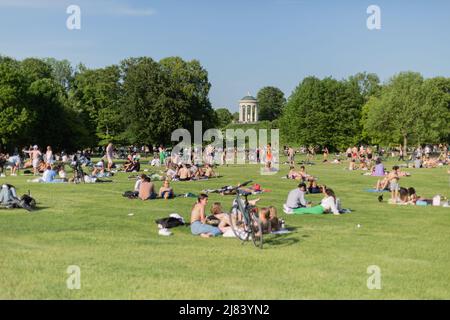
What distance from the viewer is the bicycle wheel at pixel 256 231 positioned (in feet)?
44.1

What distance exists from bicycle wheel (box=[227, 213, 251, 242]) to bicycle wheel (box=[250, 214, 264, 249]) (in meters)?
0.18

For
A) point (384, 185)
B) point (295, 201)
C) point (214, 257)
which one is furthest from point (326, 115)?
point (214, 257)

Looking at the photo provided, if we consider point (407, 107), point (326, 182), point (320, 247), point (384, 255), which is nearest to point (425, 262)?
point (384, 255)

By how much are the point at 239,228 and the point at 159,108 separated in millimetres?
66961

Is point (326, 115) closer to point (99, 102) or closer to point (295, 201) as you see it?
point (99, 102)

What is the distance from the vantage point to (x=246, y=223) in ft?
45.6

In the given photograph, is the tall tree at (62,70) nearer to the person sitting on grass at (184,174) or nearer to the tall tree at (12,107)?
the tall tree at (12,107)

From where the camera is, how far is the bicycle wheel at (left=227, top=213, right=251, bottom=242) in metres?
14.0

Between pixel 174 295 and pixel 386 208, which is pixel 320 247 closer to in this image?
pixel 174 295

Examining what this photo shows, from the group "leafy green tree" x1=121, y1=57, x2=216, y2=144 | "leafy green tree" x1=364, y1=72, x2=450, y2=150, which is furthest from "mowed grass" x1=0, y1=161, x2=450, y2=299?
"leafy green tree" x1=364, y1=72, x2=450, y2=150

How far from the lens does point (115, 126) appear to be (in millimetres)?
90312

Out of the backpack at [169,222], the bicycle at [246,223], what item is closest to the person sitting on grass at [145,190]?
the backpack at [169,222]

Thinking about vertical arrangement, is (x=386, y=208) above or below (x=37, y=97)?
below
